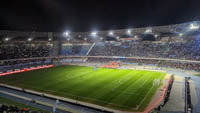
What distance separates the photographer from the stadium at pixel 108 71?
59.2ft

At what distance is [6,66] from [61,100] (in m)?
39.9

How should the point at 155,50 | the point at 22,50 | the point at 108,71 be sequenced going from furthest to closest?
the point at 22,50
the point at 155,50
the point at 108,71

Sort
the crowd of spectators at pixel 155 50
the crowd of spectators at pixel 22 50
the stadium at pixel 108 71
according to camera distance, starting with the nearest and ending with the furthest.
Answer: the stadium at pixel 108 71 < the crowd of spectators at pixel 155 50 < the crowd of spectators at pixel 22 50

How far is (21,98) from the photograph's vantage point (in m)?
19.5

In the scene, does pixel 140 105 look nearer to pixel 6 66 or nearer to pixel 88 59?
pixel 6 66

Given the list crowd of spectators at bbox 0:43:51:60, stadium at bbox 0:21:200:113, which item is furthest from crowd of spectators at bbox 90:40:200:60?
crowd of spectators at bbox 0:43:51:60

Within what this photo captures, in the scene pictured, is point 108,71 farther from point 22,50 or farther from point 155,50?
point 22,50

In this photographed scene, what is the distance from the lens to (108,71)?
41.0 m

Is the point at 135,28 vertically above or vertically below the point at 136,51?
above

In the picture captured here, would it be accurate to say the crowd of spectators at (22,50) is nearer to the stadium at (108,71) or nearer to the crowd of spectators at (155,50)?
the stadium at (108,71)

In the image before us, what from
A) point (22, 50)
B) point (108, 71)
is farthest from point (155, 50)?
point (22, 50)

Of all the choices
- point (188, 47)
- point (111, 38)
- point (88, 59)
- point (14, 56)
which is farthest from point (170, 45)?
point (14, 56)

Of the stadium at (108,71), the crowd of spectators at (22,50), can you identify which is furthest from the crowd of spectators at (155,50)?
the crowd of spectators at (22,50)

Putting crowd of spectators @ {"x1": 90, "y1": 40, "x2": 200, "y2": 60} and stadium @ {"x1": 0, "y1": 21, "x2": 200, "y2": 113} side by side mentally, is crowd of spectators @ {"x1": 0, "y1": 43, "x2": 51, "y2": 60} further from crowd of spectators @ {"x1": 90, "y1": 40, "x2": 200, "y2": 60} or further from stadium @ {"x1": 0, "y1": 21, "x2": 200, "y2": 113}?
crowd of spectators @ {"x1": 90, "y1": 40, "x2": 200, "y2": 60}
